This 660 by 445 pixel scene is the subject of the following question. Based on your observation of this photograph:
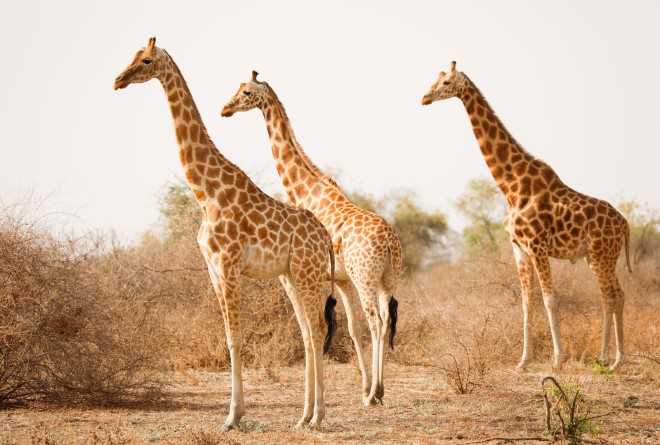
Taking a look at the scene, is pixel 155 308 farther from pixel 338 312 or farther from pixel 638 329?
pixel 638 329

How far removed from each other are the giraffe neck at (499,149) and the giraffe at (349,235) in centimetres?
221

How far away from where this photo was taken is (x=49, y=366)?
7457mm

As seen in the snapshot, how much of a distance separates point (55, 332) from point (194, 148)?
2.03 metres

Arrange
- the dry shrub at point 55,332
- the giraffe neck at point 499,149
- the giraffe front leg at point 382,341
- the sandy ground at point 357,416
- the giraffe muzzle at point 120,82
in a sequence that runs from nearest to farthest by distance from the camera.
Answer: the sandy ground at point 357,416 < the giraffe muzzle at point 120,82 < the dry shrub at point 55,332 < the giraffe front leg at point 382,341 < the giraffe neck at point 499,149

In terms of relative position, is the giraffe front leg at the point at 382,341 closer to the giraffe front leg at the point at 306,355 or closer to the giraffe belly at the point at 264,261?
the giraffe front leg at the point at 306,355

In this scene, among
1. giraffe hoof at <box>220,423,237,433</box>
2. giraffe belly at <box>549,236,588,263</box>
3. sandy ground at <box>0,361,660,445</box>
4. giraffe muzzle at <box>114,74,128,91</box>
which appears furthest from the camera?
giraffe belly at <box>549,236,588,263</box>

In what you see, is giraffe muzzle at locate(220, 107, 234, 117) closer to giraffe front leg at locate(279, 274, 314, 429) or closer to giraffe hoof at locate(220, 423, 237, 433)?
giraffe front leg at locate(279, 274, 314, 429)

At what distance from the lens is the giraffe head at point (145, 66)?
23.0 ft

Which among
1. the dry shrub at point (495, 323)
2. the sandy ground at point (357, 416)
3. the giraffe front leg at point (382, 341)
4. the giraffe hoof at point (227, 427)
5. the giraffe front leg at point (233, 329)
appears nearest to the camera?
the sandy ground at point (357, 416)

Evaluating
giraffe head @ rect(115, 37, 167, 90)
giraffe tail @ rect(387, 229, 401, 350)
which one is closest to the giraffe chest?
giraffe tail @ rect(387, 229, 401, 350)

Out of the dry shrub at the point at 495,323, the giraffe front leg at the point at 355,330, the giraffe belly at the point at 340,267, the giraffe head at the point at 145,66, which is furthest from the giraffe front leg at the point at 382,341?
the giraffe head at the point at 145,66

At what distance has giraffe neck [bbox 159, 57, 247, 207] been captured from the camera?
22.9 ft

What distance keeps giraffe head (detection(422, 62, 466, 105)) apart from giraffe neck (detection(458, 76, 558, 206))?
114mm

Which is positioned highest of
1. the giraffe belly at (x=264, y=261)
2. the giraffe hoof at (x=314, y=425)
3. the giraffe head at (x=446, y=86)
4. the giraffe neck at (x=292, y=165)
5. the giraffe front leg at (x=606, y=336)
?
the giraffe head at (x=446, y=86)
